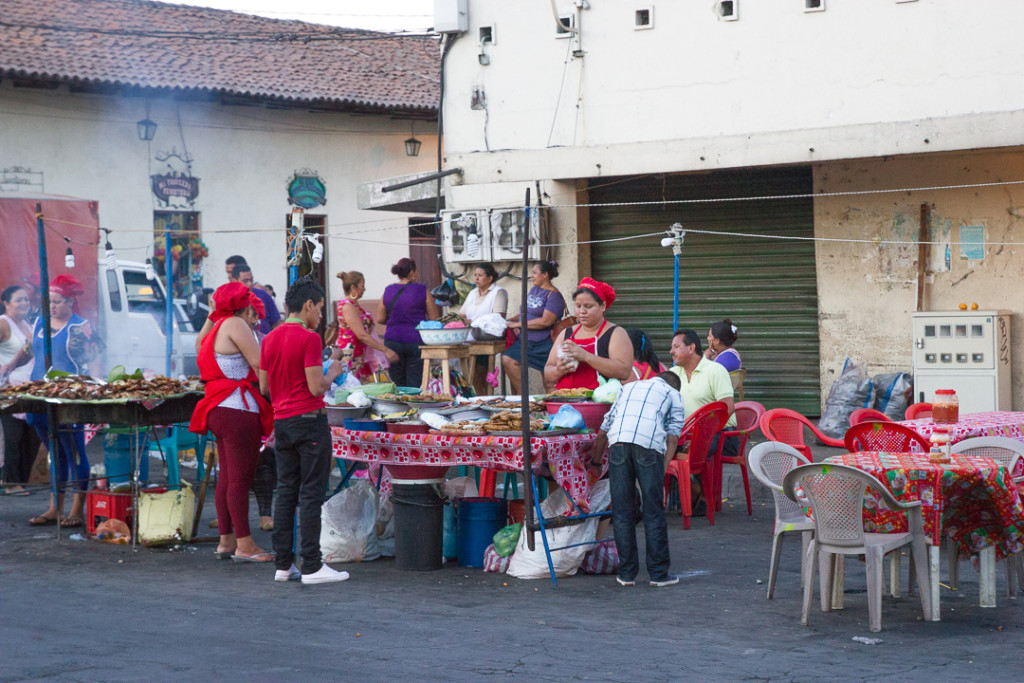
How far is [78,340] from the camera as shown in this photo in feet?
37.1

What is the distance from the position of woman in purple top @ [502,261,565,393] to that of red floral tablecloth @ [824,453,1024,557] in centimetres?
573

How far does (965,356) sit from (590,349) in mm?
5356

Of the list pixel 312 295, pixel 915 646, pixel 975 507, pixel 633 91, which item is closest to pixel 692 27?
pixel 633 91

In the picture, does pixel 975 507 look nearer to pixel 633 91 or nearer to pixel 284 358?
pixel 284 358

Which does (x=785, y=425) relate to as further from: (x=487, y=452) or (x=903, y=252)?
(x=903, y=252)

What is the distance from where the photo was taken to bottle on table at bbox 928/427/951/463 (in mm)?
6578

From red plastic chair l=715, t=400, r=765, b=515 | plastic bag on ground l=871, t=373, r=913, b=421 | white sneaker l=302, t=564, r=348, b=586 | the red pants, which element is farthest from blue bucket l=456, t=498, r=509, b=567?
plastic bag on ground l=871, t=373, r=913, b=421

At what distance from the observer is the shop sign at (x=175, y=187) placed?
73.0 ft

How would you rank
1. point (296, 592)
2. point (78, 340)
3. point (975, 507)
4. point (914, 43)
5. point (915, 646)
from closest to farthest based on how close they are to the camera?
point (915, 646)
point (975, 507)
point (296, 592)
point (78, 340)
point (914, 43)

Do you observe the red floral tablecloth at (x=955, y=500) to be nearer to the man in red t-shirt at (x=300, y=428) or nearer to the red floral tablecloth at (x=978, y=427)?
the red floral tablecloth at (x=978, y=427)

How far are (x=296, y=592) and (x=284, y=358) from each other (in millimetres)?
1416

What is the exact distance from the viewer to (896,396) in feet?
41.7

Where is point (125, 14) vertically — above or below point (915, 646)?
above

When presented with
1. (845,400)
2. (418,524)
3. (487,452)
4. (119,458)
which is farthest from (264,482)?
(845,400)
